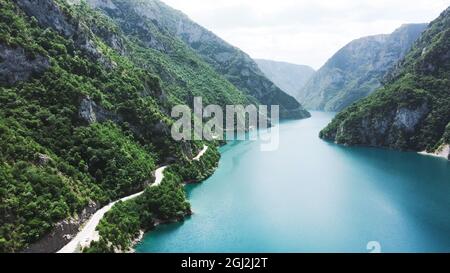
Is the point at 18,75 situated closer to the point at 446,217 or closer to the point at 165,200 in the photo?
the point at 165,200

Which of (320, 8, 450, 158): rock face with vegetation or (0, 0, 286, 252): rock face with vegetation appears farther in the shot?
(320, 8, 450, 158): rock face with vegetation

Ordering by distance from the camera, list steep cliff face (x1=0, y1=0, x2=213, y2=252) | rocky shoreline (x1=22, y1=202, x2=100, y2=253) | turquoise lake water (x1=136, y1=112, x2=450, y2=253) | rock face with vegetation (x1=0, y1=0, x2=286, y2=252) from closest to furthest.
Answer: rocky shoreline (x1=22, y1=202, x2=100, y2=253) < steep cliff face (x1=0, y1=0, x2=213, y2=252) < rock face with vegetation (x1=0, y1=0, x2=286, y2=252) < turquoise lake water (x1=136, y1=112, x2=450, y2=253)

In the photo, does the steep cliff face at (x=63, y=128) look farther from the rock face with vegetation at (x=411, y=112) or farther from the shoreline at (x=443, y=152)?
the rock face with vegetation at (x=411, y=112)

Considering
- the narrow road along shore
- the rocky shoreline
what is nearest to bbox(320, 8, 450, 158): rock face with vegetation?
the narrow road along shore

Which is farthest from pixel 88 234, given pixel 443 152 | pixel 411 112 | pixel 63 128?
pixel 411 112

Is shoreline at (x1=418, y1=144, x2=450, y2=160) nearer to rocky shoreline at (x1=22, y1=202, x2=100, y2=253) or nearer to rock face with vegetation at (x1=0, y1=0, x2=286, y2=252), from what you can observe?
rock face with vegetation at (x1=0, y1=0, x2=286, y2=252)

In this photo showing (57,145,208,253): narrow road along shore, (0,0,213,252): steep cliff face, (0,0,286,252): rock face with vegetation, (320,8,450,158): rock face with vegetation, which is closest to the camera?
(57,145,208,253): narrow road along shore

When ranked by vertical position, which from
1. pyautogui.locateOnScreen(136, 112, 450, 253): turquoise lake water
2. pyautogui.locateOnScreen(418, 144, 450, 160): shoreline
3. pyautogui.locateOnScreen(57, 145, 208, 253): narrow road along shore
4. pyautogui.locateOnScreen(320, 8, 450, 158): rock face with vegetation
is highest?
pyautogui.locateOnScreen(320, 8, 450, 158): rock face with vegetation

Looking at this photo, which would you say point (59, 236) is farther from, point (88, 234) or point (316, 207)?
point (316, 207)
